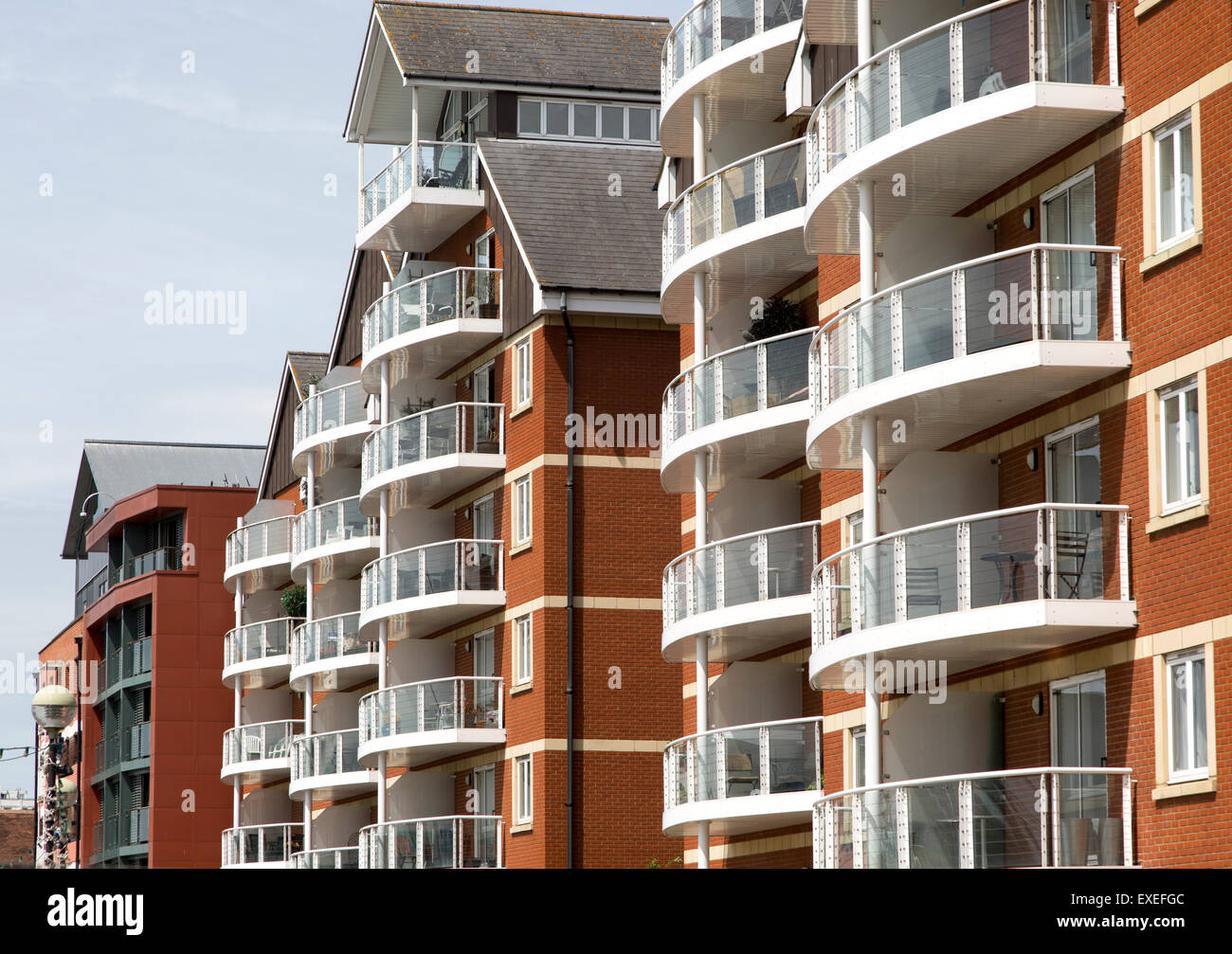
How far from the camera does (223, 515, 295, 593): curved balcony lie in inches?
2253

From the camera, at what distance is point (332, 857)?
154ft

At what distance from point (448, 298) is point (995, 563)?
69.4 ft

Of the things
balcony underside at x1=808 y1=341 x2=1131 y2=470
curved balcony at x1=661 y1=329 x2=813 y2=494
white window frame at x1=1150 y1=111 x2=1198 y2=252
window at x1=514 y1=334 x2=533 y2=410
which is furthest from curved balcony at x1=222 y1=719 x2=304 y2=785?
white window frame at x1=1150 y1=111 x2=1198 y2=252

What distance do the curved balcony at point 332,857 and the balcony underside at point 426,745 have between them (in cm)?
268

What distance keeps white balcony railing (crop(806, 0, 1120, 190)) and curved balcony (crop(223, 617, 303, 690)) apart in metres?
32.8

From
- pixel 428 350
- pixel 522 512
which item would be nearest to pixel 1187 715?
pixel 522 512

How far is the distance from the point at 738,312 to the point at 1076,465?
11194 millimetres

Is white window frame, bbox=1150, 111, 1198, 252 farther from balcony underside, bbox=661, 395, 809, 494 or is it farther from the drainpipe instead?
the drainpipe

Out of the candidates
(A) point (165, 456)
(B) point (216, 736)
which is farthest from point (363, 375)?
(A) point (165, 456)

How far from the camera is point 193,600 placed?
65.1 m

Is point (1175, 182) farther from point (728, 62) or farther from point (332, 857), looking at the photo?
point (332, 857)
